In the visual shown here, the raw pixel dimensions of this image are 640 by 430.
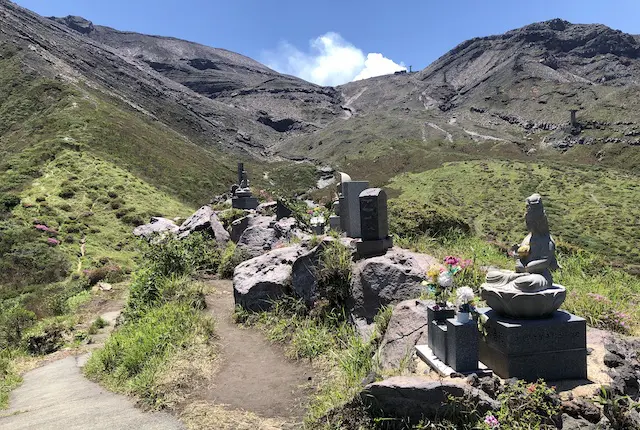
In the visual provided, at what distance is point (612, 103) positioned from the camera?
340 ft

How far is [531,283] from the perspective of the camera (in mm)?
5289

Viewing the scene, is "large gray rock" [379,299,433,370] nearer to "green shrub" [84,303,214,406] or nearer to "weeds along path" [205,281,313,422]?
"weeds along path" [205,281,313,422]

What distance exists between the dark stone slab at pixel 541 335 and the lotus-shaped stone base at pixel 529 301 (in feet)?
0.31

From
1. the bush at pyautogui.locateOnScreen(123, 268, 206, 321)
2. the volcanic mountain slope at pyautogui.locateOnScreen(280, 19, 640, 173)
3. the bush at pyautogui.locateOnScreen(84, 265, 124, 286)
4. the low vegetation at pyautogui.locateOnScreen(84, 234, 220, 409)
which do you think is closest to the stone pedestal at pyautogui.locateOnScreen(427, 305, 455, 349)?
the low vegetation at pyautogui.locateOnScreen(84, 234, 220, 409)

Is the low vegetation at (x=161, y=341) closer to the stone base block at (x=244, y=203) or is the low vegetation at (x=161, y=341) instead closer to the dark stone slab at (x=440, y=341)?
the dark stone slab at (x=440, y=341)

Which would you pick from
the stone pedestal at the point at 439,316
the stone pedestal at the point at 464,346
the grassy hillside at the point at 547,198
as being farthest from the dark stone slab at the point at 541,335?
the grassy hillside at the point at 547,198

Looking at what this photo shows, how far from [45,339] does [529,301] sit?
42.2 ft

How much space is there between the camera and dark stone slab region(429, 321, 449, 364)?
5.77 metres

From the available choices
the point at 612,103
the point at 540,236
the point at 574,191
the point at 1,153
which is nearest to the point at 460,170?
the point at 574,191

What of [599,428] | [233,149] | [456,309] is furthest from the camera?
[233,149]

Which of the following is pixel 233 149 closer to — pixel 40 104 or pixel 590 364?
pixel 40 104

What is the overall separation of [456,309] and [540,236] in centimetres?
169

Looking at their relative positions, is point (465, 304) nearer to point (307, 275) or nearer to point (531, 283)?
point (531, 283)

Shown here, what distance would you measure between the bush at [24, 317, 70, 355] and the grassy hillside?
69.8ft
